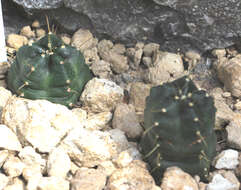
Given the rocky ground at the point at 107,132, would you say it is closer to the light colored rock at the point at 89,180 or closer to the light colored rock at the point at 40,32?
the light colored rock at the point at 89,180

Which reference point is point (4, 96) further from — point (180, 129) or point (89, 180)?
point (180, 129)

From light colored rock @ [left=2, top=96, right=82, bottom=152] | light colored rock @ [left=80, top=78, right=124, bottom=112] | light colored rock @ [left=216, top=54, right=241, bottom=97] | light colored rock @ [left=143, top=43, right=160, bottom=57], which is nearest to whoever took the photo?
light colored rock @ [left=2, top=96, right=82, bottom=152]

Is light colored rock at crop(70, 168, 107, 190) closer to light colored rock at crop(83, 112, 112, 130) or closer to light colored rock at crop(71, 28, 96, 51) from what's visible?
light colored rock at crop(83, 112, 112, 130)

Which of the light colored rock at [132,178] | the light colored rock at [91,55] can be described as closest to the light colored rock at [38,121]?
the light colored rock at [132,178]

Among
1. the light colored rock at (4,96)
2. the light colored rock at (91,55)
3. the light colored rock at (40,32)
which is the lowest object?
the light colored rock at (4,96)

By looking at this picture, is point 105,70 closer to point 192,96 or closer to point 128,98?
point 128,98

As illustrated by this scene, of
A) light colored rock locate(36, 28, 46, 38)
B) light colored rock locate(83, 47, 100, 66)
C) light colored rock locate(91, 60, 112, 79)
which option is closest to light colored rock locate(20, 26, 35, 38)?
light colored rock locate(36, 28, 46, 38)
